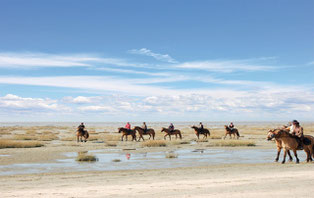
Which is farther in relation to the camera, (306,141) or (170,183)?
(306,141)

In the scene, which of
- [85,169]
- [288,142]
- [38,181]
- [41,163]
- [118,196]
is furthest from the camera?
[41,163]

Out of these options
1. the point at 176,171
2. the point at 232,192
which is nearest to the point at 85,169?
the point at 176,171

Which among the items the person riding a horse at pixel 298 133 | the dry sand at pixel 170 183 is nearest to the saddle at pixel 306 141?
the person riding a horse at pixel 298 133

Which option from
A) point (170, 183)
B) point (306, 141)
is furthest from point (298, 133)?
point (170, 183)

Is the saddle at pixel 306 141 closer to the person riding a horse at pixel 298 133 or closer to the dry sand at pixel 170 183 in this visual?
the person riding a horse at pixel 298 133

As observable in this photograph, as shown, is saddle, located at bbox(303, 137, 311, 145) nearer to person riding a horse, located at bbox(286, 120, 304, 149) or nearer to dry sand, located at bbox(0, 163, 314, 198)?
person riding a horse, located at bbox(286, 120, 304, 149)

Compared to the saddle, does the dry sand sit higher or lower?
lower

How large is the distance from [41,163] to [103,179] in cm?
659

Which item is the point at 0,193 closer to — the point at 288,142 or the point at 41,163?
the point at 41,163

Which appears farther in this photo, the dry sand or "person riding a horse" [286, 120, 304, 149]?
"person riding a horse" [286, 120, 304, 149]

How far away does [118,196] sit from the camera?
8.10m

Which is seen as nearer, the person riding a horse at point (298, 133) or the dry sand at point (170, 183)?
the dry sand at point (170, 183)

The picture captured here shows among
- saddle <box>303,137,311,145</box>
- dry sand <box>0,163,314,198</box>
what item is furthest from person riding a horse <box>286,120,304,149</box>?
dry sand <box>0,163,314,198</box>

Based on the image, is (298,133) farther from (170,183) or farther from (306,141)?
(170,183)
